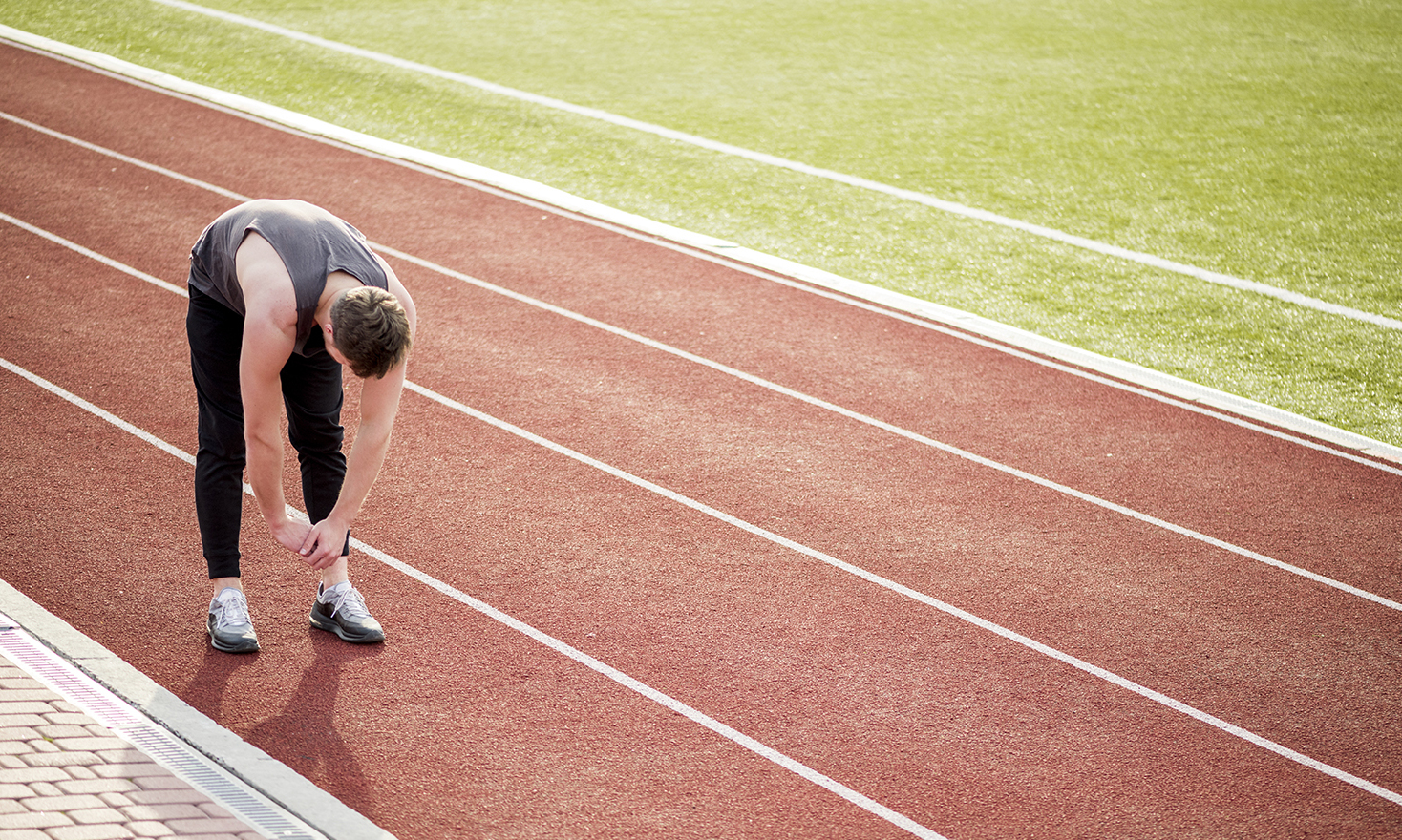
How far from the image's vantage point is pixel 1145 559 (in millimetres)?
6129

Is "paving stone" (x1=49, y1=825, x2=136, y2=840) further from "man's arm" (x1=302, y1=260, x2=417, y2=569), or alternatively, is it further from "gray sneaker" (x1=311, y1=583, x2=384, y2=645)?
"gray sneaker" (x1=311, y1=583, x2=384, y2=645)

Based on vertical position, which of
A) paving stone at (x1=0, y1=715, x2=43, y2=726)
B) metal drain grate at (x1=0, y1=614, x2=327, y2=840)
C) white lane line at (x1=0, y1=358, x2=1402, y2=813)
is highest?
paving stone at (x1=0, y1=715, x2=43, y2=726)

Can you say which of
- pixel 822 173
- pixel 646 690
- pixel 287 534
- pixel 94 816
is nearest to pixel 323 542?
pixel 287 534

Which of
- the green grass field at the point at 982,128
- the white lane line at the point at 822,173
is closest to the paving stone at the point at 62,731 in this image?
the green grass field at the point at 982,128

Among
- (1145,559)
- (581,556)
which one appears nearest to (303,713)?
(581,556)

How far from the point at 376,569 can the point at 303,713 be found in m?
1.12

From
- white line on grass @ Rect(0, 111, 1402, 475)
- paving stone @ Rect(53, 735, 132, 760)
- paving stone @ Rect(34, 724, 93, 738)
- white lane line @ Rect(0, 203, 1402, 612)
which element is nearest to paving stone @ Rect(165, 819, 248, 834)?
paving stone @ Rect(53, 735, 132, 760)

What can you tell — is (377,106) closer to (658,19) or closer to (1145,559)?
(658,19)

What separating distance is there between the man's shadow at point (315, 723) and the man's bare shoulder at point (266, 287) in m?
1.45

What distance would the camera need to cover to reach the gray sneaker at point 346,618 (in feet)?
16.1

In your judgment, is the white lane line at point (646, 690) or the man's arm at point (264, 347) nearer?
the man's arm at point (264, 347)

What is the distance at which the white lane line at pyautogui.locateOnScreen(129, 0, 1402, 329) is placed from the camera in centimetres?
993

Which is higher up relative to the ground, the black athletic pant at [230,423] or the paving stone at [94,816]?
the black athletic pant at [230,423]

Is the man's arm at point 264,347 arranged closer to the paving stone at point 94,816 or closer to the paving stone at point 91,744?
the paving stone at point 91,744
